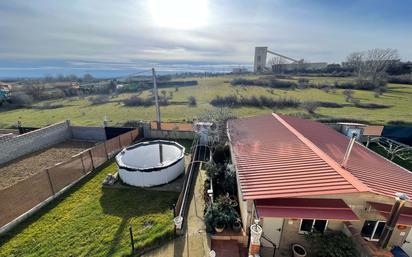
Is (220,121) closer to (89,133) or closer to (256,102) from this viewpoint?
(89,133)

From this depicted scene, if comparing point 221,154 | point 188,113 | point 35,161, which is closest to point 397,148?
point 221,154

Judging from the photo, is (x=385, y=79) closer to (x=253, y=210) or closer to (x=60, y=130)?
(x=253, y=210)

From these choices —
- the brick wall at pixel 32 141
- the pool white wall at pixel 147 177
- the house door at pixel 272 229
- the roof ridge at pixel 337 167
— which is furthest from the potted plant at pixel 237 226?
the brick wall at pixel 32 141

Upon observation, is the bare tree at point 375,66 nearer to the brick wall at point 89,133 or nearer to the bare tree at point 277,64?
the bare tree at point 277,64

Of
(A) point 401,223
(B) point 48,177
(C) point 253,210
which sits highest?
(A) point 401,223

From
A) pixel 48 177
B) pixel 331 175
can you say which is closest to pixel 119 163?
pixel 48 177

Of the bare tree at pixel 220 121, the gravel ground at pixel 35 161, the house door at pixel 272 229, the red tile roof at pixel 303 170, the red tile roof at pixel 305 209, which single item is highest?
the red tile roof at pixel 303 170

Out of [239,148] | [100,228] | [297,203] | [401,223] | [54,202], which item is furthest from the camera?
[239,148]

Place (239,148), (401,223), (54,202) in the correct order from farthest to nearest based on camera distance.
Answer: (239,148) < (54,202) < (401,223)
